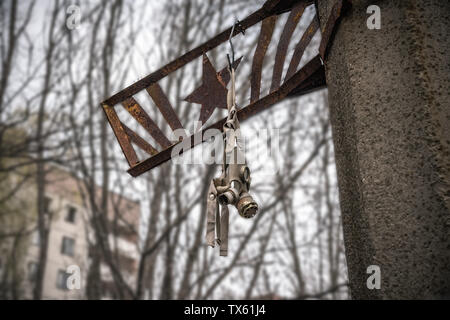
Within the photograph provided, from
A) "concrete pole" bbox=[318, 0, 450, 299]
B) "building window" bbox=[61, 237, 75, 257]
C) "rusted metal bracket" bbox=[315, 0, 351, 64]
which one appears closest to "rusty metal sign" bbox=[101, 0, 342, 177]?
"rusted metal bracket" bbox=[315, 0, 351, 64]

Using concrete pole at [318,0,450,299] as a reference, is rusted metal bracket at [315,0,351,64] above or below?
above

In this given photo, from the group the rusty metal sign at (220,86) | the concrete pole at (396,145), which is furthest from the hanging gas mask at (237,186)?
the rusty metal sign at (220,86)

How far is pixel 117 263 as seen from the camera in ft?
29.4

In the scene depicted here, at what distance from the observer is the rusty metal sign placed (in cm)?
240

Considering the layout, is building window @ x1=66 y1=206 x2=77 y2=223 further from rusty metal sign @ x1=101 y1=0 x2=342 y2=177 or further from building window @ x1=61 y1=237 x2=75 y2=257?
rusty metal sign @ x1=101 y1=0 x2=342 y2=177

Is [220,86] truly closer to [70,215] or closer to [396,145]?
[396,145]

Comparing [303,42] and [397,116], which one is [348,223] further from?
[303,42]

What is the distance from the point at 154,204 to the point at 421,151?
7.78 m

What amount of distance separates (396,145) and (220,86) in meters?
1.03

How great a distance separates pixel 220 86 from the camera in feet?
8.27

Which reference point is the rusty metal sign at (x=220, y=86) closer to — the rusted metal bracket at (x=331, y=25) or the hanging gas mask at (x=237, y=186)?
the rusted metal bracket at (x=331, y=25)

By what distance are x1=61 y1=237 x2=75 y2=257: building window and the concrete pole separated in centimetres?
3081

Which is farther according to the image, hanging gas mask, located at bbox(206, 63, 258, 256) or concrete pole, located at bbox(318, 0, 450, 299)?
hanging gas mask, located at bbox(206, 63, 258, 256)

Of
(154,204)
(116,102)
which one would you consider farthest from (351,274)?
(154,204)
